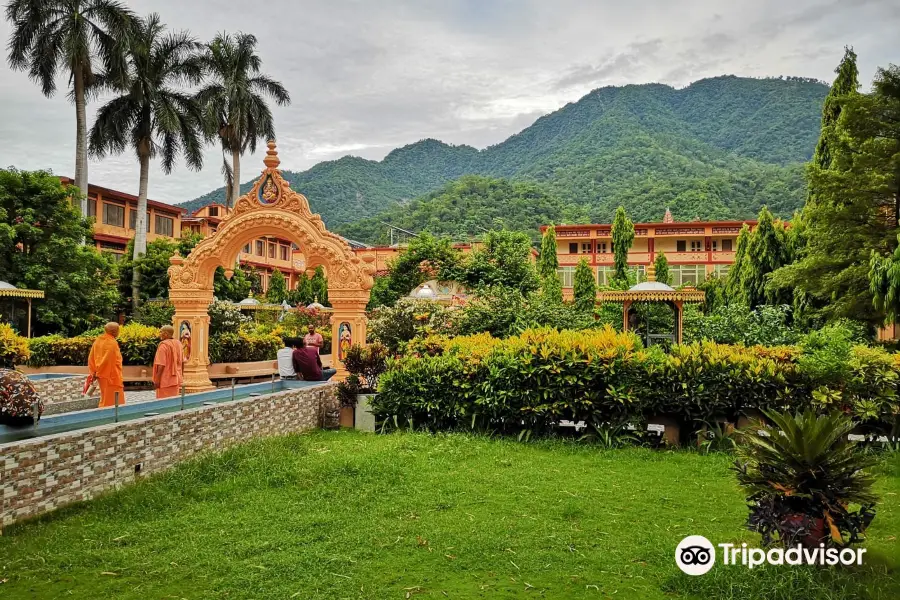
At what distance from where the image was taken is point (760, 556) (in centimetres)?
426

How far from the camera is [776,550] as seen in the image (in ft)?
13.8

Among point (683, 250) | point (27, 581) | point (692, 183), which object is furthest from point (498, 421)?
point (692, 183)

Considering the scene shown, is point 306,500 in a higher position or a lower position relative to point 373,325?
lower

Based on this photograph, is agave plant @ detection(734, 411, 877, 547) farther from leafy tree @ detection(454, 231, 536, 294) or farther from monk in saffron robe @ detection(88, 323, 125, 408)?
leafy tree @ detection(454, 231, 536, 294)

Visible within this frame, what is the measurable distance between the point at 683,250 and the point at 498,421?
4341 centimetres

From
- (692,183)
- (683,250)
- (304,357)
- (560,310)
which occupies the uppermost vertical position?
(692,183)

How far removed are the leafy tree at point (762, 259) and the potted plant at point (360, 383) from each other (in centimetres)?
1695

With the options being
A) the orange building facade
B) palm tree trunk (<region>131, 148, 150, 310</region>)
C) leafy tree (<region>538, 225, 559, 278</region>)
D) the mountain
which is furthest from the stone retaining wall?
the mountain

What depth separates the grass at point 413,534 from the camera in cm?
400

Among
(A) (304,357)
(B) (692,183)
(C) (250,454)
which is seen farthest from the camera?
(B) (692,183)

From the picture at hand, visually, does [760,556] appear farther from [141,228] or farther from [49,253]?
[141,228]

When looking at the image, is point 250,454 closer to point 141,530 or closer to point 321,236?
point 141,530

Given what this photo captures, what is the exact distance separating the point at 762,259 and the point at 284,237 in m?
17.3

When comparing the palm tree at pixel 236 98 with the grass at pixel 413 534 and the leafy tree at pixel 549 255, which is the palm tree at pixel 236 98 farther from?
the grass at pixel 413 534
